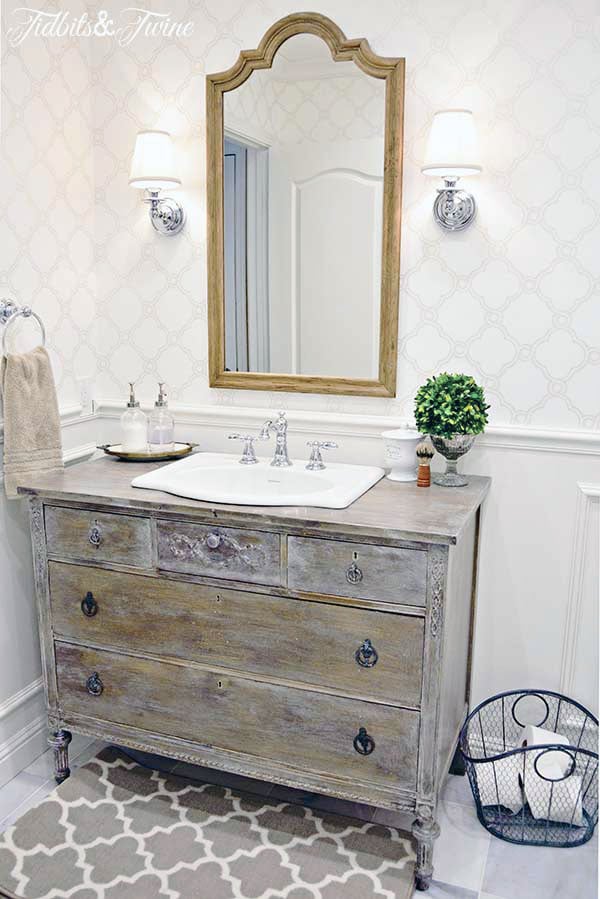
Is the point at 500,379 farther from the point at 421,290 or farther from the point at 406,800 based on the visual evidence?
the point at 406,800

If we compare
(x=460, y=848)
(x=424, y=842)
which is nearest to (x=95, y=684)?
(x=424, y=842)

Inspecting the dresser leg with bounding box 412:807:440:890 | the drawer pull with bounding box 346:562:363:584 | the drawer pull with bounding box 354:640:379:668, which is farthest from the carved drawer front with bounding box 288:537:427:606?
the dresser leg with bounding box 412:807:440:890

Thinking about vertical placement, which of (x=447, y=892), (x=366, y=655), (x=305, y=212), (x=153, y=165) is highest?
(x=153, y=165)

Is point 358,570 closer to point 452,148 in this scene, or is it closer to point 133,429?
point 133,429

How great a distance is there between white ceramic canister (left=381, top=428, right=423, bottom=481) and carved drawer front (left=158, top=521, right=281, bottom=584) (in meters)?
0.45

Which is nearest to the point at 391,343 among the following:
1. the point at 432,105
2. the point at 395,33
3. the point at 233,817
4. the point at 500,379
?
the point at 500,379

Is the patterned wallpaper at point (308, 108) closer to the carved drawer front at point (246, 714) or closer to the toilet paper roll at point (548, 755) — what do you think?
the carved drawer front at point (246, 714)

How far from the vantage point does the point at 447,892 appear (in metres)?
1.89

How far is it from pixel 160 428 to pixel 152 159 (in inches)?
31.0

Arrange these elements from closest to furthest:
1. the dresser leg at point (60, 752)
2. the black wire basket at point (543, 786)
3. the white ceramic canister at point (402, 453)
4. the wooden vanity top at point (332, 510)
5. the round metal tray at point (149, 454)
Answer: the wooden vanity top at point (332, 510) → the black wire basket at point (543, 786) → the white ceramic canister at point (402, 453) → the dresser leg at point (60, 752) → the round metal tray at point (149, 454)

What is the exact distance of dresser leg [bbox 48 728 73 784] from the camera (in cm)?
226

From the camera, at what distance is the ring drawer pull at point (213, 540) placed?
6.42ft

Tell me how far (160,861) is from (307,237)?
1.70 meters

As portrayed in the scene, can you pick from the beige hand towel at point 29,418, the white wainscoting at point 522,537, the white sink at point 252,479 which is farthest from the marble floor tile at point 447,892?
the beige hand towel at point 29,418
